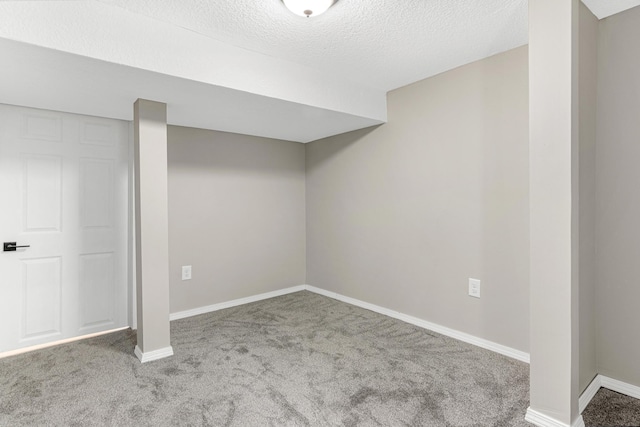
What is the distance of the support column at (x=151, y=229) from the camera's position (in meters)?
2.42

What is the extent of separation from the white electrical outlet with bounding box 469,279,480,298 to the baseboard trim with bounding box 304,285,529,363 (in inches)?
13.1

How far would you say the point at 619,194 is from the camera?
78.4 inches

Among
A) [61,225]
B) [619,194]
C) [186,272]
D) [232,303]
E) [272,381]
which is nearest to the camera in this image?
[619,194]

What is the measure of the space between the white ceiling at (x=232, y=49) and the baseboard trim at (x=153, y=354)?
1.82m

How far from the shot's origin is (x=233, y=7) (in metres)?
1.85

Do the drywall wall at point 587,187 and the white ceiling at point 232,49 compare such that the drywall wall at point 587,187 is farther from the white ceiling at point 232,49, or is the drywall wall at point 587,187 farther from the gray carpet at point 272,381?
the gray carpet at point 272,381

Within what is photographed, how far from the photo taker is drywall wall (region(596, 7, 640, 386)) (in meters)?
1.95

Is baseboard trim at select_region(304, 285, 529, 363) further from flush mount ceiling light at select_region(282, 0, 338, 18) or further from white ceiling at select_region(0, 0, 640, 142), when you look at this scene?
flush mount ceiling light at select_region(282, 0, 338, 18)

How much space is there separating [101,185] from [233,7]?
204cm

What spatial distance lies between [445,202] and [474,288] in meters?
0.72

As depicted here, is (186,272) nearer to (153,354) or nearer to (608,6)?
(153,354)

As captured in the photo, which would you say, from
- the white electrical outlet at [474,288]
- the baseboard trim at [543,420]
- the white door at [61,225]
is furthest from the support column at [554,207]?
the white door at [61,225]

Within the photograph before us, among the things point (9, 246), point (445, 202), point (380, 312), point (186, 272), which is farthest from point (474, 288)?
point (9, 246)

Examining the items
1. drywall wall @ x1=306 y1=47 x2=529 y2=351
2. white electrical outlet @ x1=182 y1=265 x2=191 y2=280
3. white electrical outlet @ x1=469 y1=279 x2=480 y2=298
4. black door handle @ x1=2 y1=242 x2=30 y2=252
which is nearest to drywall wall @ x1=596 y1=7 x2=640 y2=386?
drywall wall @ x1=306 y1=47 x2=529 y2=351
